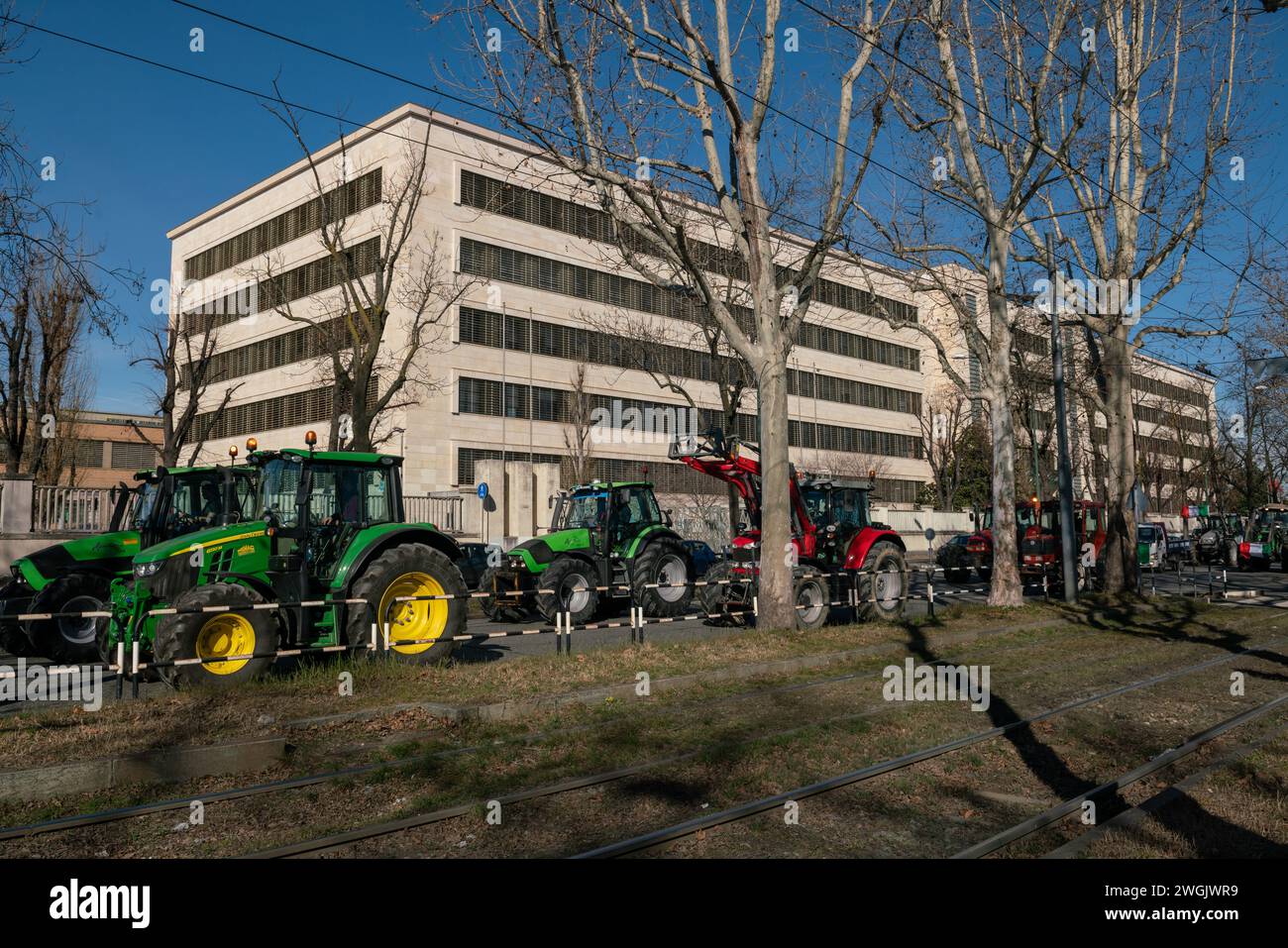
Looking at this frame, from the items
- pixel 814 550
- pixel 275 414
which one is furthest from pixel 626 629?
pixel 275 414

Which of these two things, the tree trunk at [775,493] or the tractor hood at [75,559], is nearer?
the tractor hood at [75,559]

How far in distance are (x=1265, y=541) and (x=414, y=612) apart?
40841 mm

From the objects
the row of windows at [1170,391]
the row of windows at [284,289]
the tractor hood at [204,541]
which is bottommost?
the tractor hood at [204,541]

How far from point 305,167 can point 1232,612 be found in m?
39.3

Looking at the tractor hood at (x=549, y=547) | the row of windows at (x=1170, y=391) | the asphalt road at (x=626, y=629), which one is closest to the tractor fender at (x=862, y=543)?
the asphalt road at (x=626, y=629)

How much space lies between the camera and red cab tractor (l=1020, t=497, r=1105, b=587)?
25719 millimetres

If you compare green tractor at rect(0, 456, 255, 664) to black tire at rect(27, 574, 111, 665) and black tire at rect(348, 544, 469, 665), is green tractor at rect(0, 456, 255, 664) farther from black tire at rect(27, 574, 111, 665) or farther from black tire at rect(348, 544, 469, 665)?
black tire at rect(348, 544, 469, 665)

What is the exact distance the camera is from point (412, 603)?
1180cm

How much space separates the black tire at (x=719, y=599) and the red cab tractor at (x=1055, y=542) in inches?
433

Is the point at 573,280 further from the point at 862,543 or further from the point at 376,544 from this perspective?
the point at 376,544

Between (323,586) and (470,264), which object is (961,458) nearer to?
(470,264)

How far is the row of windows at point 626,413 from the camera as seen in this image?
4047 centimetres

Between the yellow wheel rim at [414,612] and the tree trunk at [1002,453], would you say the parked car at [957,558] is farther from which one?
the yellow wheel rim at [414,612]

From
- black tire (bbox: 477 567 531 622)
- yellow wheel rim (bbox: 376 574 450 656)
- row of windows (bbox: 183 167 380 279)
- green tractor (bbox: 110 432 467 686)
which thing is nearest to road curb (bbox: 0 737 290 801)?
green tractor (bbox: 110 432 467 686)
